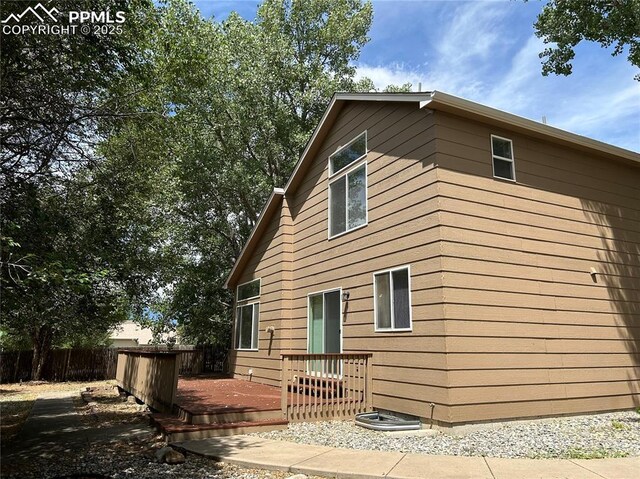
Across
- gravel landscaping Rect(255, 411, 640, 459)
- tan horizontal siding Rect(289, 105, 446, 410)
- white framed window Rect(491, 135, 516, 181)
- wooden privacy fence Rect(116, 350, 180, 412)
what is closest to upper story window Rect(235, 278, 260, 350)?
tan horizontal siding Rect(289, 105, 446, 410)

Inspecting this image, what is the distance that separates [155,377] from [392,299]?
4693mm

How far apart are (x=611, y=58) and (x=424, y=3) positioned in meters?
6.63

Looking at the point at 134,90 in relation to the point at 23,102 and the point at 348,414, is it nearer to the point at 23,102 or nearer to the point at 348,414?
the point at 23,102

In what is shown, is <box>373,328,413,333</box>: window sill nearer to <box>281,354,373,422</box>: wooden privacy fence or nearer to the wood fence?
<box>281,354,373,422</box>: wooden privacy fence

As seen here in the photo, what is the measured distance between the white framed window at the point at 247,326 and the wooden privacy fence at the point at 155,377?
3.09 m

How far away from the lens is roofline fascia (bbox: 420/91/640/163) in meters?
6.66

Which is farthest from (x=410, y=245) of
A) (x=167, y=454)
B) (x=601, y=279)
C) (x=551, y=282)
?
(x=167, y=454)

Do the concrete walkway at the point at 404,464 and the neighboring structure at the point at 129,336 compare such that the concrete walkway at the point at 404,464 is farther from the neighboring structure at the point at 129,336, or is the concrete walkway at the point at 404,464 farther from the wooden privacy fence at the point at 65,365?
the neighboring structure at the point at 129,336

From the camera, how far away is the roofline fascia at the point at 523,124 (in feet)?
21.8

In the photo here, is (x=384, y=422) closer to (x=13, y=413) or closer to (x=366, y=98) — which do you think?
(x=366, y=98)

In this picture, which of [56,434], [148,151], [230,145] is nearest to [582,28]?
[148,151]

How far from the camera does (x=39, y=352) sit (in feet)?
58.7

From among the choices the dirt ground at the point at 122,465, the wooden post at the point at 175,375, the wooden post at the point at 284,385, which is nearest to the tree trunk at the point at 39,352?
the dirt ground at the point at 122,465

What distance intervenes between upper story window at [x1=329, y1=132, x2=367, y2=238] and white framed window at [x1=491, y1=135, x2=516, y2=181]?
2439 mm
